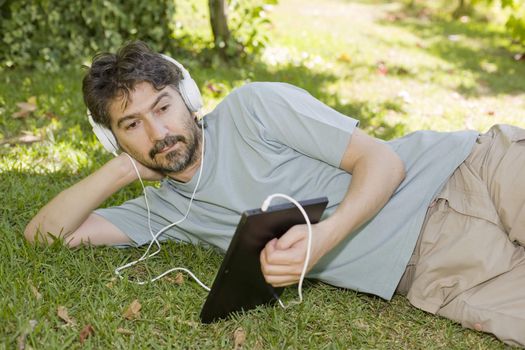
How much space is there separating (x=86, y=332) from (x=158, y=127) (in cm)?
86

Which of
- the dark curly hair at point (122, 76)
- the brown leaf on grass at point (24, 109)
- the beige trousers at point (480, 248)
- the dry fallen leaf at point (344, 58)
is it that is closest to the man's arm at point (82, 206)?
the dark curly hair at point (122, 76)

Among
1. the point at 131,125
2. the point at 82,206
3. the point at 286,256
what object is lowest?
the point at 82,206

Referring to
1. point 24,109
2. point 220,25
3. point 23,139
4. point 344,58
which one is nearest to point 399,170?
point 23,139

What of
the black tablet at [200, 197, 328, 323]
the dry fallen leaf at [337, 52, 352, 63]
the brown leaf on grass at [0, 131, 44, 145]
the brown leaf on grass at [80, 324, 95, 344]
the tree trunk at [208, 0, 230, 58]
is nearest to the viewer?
the black tablet at [200, 197, 328, 323]

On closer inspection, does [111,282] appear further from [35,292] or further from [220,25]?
[220,25]

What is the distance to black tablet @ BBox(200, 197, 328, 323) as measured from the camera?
1.98m

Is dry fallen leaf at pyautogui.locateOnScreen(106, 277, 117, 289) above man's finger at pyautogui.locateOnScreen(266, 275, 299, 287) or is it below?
below

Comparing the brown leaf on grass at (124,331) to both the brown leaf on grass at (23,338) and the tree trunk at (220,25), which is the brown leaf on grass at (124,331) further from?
the tree trunk at (220,25)

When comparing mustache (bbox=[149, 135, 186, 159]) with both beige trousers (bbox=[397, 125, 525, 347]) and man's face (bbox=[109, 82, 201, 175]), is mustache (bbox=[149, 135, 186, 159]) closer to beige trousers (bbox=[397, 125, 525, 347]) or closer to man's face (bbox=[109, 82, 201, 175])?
man's face (bbox=[109, 82, 201, 175])

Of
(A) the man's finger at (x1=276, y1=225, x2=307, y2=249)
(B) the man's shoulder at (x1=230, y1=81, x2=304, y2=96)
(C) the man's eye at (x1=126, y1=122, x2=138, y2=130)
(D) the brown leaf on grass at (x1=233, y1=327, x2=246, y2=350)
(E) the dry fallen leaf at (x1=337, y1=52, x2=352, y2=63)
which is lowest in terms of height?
(D) the brown leaf on grass at (x1=233, y1=327, x2=246, y2=350)

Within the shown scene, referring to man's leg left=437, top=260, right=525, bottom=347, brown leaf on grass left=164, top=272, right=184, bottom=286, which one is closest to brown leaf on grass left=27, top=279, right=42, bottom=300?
brown leaf on grass left=164, top=272, right=184, bottom=286

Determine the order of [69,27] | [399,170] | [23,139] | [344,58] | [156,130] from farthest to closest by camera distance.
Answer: [344,58], [69,27], [23,139], [156,130], [399,170]

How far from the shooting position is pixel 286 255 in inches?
81.6

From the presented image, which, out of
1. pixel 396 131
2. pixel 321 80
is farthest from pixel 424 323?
pixel 321 80
